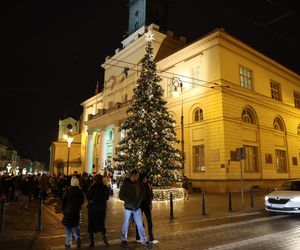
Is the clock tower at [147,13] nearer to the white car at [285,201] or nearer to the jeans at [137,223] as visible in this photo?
the white car at [285,201]

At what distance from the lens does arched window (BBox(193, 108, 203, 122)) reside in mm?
27734

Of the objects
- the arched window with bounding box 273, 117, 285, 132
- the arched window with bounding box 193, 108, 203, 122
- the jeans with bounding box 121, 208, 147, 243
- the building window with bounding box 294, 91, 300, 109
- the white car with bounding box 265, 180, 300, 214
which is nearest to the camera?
the jeans with bounding box 121, 208, 147, 243

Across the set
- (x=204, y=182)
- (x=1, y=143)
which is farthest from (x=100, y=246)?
(x=1, y=143)

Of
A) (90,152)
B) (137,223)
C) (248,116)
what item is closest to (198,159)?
(248,116)

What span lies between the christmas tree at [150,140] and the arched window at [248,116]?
1064cm

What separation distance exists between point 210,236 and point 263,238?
1479 millimetres

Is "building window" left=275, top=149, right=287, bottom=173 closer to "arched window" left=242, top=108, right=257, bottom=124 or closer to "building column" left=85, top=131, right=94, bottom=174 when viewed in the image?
"arched window" left=242, top=108, right=257, bottom=124

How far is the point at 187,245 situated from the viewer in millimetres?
7301

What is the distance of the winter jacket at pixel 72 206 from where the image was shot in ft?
23.2

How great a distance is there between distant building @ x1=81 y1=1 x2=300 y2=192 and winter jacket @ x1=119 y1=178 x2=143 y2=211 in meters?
16.3

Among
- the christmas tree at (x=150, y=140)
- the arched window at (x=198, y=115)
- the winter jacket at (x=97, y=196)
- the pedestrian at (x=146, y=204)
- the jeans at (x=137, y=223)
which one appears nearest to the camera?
the jeans at (x=137, y=223)

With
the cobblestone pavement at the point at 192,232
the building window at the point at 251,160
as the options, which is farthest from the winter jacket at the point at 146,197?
the building window at the point at 251,160

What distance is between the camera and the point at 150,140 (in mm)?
19453

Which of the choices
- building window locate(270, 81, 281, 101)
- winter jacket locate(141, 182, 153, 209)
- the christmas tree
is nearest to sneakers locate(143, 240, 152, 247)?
winter jacket locate(141, 182, 153, 209)
